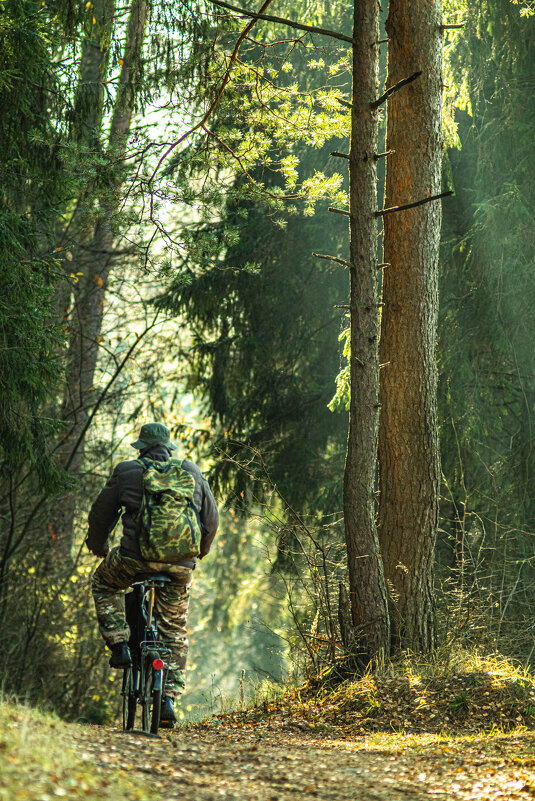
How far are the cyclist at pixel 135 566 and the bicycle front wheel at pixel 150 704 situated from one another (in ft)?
0.77

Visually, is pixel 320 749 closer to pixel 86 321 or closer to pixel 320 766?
pixel 320 766

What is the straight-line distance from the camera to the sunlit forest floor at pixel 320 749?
10.3 ft

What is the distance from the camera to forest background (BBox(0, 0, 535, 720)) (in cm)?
796

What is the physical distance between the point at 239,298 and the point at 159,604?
30.4ft

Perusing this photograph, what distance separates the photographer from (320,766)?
13.9ft

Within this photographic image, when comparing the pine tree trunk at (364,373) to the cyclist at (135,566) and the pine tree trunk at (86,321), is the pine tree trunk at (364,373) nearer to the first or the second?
the cyclist at (135,566)

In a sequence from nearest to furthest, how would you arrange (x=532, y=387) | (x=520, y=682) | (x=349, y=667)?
(x=520, y=682) → (x=349, y=667) → (x=532, y=387)

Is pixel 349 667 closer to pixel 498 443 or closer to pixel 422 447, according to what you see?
pixel 422 447

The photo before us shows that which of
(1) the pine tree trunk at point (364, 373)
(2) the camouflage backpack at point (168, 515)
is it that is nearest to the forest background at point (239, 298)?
(1) the pine tree trunk at point (364, 373)

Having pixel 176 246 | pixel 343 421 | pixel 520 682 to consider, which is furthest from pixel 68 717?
pixel 520 682

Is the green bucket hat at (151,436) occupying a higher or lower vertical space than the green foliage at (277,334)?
lower

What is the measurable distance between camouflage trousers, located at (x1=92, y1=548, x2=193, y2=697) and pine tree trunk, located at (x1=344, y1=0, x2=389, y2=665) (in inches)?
71.8

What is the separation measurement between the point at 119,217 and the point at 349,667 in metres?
4.65

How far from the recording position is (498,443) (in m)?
11.6
